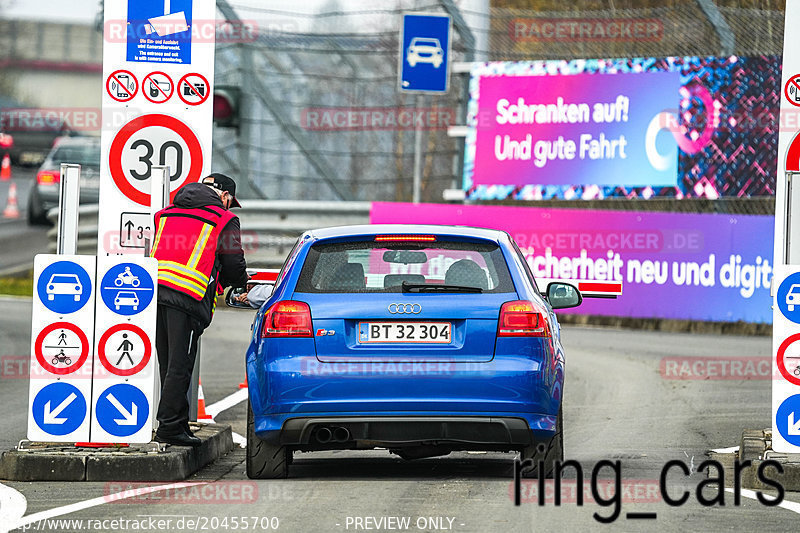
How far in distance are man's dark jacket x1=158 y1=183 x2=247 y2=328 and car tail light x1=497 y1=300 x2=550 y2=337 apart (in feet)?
5.84

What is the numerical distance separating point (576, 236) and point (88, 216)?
8.29m

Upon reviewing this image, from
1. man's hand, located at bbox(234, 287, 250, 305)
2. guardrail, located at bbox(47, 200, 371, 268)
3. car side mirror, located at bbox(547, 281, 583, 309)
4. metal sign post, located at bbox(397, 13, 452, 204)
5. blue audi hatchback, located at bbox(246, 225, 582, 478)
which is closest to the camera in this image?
blue audi hatchback, located at bbox(246, 225, 582, 478)

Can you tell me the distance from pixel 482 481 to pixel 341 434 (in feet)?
3.04

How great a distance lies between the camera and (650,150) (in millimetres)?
24203

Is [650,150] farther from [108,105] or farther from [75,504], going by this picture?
[75,504]

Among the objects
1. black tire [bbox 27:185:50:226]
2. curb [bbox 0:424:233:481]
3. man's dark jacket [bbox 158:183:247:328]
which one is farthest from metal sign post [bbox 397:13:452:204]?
curb [bbox 0:424:233:481]

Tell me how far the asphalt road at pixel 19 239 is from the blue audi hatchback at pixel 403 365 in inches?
850

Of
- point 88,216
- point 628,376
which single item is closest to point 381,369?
point 628,376

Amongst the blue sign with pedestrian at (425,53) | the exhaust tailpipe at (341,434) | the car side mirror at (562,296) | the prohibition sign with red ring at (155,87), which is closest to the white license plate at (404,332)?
the exhaust tailpipe at (341,434)

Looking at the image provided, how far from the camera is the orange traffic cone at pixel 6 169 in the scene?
145 ft

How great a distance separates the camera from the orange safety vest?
9820 millimetres

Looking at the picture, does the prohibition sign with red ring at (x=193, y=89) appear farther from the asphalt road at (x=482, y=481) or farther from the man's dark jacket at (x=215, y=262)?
the asphalt road at (x=482, y=481)

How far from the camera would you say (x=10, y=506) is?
8312 millimetres

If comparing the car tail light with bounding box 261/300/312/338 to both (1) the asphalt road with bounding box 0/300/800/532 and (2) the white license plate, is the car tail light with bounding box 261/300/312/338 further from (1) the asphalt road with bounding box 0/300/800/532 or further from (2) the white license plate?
(1) the asphalt road with bounding box 0/300/800/532
